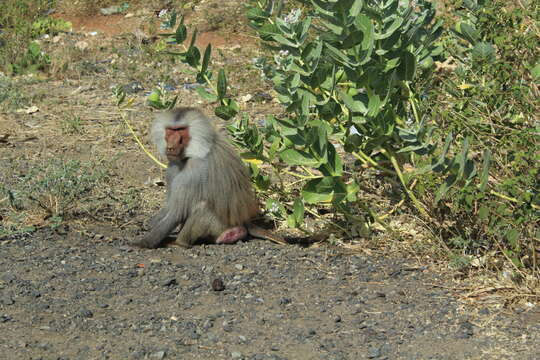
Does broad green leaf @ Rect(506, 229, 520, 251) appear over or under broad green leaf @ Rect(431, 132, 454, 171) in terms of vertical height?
under

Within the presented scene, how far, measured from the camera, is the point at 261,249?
19.5ft

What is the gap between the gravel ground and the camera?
14.4 feet

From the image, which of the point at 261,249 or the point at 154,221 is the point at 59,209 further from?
the point at 261,249

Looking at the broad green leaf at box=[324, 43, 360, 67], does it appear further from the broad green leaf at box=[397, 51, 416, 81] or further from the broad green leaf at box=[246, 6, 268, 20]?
the broad green leaf at box=[246, 6, 268, 20]

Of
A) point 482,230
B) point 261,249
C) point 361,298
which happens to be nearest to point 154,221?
point 261,249

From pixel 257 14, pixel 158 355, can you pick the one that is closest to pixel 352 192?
pixel 257 14

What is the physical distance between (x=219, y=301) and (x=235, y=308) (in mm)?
159

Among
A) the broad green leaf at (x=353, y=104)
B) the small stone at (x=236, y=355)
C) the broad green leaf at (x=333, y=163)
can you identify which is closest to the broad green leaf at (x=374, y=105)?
the broad green leaf at (x=353, y=104)

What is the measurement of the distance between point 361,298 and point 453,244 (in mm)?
875

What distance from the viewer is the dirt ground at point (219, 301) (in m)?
4.39

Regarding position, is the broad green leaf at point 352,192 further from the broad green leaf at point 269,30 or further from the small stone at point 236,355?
the small stone at point 236,355

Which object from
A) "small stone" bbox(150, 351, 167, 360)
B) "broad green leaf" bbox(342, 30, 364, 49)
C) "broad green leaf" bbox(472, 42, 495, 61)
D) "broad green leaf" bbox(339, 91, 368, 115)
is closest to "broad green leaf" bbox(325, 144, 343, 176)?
"broad green leaf" bbox(339, 91, 368, 115)

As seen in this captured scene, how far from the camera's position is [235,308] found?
4898 millimetres

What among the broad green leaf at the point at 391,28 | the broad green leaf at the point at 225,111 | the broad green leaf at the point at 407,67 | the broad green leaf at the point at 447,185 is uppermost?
the broad green leaf at the point at 391,28
